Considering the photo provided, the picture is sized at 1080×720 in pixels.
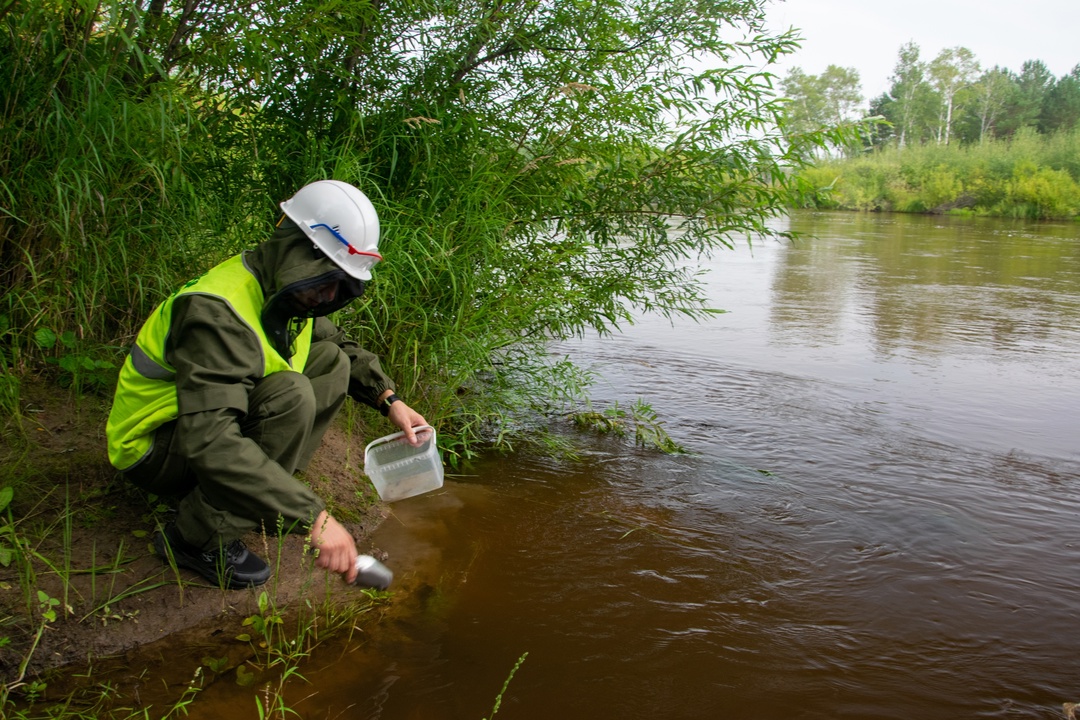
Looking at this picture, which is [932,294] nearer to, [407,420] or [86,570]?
[407,420]

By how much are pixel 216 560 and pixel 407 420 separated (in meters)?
0.81

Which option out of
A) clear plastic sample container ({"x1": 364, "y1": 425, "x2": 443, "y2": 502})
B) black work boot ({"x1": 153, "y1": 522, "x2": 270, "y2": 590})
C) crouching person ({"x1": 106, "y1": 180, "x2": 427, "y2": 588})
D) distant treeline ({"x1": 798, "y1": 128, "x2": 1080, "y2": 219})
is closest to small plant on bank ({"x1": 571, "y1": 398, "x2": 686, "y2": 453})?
clear plastic sample container ({"x1": 364, "y1": 425, "x2": 443, "y2": 502})

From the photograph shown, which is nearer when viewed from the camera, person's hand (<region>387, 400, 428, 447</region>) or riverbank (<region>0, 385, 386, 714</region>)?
riverbank (<region>0, 385, 386, 714</region>)

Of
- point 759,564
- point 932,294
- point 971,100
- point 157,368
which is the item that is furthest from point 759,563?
Answer: point 971,100

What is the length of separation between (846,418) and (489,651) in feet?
12.1

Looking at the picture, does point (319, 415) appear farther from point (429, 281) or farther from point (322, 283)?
point (429, 281)

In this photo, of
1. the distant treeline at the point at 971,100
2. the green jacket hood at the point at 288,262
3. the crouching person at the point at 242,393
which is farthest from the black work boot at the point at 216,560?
the distant treeline at the point at 971,100

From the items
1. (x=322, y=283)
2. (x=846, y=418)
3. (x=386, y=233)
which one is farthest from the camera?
(x=846, y=418)

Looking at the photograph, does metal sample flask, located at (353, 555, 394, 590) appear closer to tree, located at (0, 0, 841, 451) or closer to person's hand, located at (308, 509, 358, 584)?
person's hand, located at (308, 509, 358, 584)

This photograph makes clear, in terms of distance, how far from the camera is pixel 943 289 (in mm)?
11242

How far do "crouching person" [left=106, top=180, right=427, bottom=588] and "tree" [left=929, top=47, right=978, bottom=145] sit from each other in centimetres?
6829

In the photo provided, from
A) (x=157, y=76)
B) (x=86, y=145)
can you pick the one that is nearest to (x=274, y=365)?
(x=86, y=145)

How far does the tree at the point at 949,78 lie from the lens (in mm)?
61125

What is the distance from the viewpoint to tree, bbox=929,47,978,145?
61.1m
